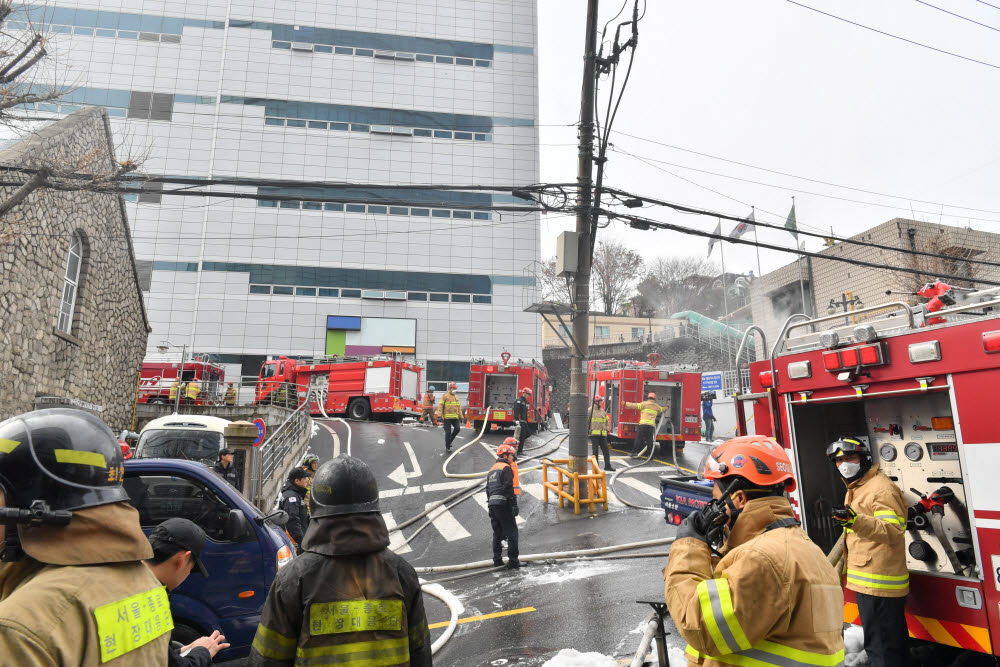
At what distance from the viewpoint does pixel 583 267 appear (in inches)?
442

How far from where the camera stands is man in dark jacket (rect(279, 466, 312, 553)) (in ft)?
20.8

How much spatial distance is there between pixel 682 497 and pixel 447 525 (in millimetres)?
5461

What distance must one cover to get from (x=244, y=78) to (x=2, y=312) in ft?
103

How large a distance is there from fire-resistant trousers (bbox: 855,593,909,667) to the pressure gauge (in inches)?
49.5

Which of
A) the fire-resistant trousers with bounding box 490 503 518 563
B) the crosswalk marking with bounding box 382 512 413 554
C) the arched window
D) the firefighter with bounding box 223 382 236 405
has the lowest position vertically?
the crosswalk marking with bounding box 382 512 413 554

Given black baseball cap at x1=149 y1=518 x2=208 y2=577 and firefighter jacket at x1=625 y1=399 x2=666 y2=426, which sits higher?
firefighter jacket at x1=625 y1=399 x2=666 y2=426

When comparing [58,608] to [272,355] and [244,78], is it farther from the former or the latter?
[244,78]

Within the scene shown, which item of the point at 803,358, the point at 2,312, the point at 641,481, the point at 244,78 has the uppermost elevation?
the point at 244,78

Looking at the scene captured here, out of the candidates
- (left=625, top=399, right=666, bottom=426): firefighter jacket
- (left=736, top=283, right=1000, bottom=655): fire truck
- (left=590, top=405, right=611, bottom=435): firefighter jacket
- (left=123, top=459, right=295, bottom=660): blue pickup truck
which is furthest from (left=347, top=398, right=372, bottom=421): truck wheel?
(left=736, top=283, right=1000, bottom=655): fire truck

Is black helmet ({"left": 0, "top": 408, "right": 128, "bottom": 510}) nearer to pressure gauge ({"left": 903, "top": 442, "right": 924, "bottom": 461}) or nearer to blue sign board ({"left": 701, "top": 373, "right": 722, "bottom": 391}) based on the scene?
pressure gauge ({"left": 903, "top": 442, "right": 924, "bottom": 461})

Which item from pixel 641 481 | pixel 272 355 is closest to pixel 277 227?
pixel 272 355

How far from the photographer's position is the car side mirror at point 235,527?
14.0ft

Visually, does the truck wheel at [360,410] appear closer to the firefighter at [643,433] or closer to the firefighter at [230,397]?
the firefighter at [230,397]

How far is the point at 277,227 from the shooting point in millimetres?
34906
